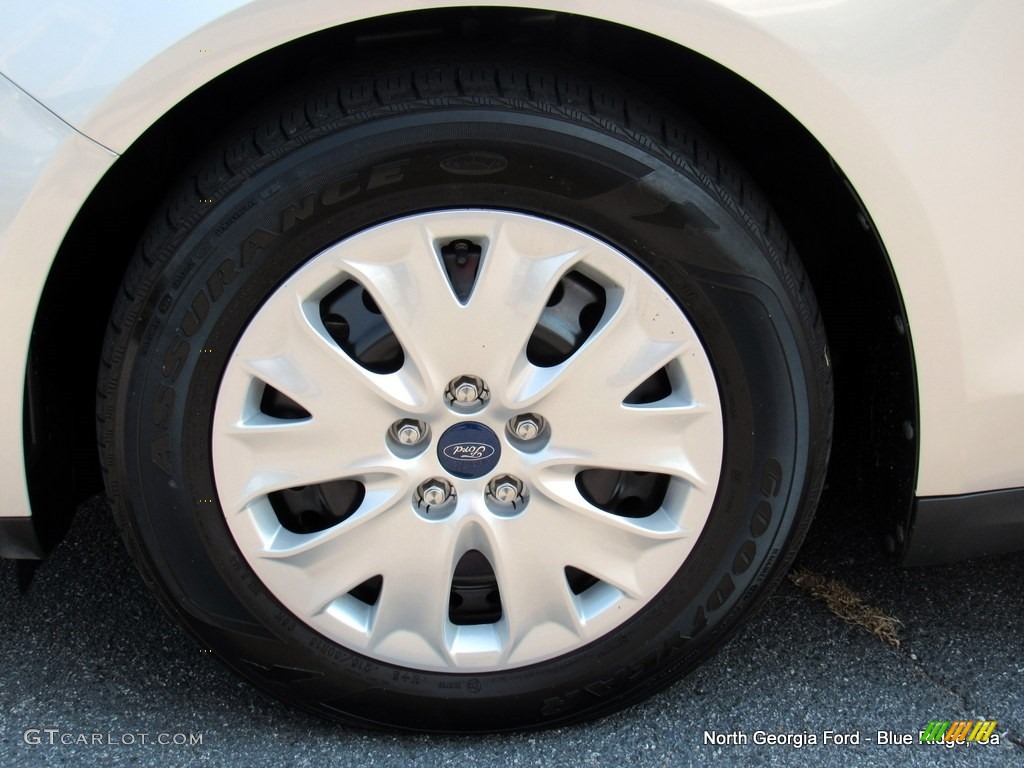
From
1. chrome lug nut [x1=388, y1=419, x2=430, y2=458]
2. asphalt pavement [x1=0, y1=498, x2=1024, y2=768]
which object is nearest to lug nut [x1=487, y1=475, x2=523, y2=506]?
chrome lug nut [x1=388, y1=419, x2=430, y2=458]

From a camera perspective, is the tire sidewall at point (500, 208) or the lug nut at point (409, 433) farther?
the lug nut at point (409, 433)

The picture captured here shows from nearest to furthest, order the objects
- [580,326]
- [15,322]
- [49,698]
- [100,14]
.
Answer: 1. [100,14]
2. [15,322]
3. [580,326]
4. [49,698]

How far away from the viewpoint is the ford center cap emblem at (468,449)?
50.1 inches

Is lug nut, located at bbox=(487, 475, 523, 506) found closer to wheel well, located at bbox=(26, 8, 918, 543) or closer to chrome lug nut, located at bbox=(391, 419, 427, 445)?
chrome lug nut, located at bbox=(391, 419, 427, 445)

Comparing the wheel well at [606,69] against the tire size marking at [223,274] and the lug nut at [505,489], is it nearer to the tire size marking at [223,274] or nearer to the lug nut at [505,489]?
the tire size marking at [223,274]

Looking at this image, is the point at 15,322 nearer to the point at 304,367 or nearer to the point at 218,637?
the point at 304,367

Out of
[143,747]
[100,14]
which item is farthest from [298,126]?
[143,747]

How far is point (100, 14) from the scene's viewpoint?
42.7 inches

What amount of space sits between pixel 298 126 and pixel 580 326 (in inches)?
18.0

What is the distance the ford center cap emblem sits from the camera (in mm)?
1272

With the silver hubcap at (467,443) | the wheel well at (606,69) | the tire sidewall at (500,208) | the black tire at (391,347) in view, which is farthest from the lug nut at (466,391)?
the wheel well at (606,69)

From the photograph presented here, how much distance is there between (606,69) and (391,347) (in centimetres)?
48

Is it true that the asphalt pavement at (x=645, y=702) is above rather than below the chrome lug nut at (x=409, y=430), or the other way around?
below

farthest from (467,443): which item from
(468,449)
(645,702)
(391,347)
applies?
(645,702)
